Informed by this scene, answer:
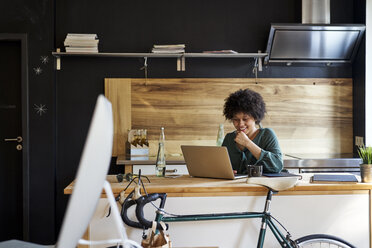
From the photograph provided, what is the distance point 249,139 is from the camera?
3.11 meters

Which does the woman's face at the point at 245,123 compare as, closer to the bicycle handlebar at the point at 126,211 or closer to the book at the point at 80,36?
the bicycle handlebar at the point at 126,211

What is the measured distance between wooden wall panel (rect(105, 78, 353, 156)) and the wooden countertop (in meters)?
2.04

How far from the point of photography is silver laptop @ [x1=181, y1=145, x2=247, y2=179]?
2.63 meters

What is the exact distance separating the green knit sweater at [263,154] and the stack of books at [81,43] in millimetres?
1743

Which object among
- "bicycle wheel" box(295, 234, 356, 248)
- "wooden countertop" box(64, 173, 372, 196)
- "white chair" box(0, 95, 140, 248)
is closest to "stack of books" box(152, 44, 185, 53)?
"wooden countertop" box(64, 173, 372, 196)

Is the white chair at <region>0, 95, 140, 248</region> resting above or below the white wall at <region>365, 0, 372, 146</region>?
below

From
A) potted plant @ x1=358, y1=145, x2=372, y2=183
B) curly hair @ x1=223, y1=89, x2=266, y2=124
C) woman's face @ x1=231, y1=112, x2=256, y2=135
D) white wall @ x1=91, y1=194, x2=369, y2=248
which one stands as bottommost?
white wall @ x1=91, y1=194, x2=369, y2=248

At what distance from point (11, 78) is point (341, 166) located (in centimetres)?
315

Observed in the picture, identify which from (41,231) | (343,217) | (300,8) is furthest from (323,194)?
(41,231)

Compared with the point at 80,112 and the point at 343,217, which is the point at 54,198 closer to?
the point at 80,112

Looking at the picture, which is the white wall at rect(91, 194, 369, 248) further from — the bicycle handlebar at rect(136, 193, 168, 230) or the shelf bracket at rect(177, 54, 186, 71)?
the shelf bracket at rect(177, 54, 186, 71)

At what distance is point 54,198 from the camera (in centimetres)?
451

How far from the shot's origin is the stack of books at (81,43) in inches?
172

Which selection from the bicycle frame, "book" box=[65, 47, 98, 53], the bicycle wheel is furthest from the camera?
"book" box=[65, 47, 98, 53]
